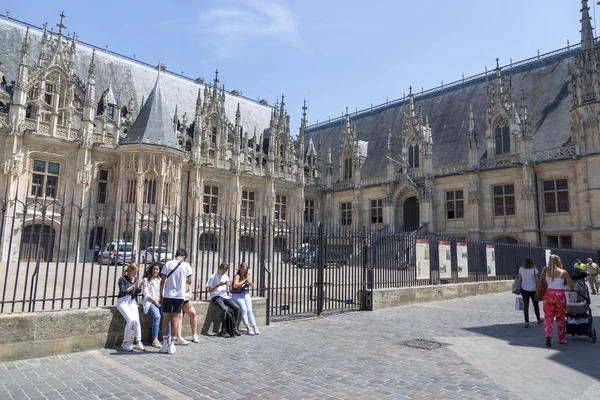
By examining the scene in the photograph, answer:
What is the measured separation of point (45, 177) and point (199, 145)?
31.1 feet

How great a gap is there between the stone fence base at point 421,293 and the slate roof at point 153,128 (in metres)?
18.4

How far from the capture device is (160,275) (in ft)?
23.2

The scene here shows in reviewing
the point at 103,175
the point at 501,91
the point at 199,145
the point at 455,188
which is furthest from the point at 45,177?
the point at 501,91

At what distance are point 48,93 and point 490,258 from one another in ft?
85.0

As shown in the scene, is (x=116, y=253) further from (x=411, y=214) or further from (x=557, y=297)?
(x=411, y=214)

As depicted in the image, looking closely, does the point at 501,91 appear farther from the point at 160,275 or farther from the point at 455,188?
the point at 160,275

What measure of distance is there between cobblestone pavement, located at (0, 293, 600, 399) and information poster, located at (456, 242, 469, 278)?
632 cm

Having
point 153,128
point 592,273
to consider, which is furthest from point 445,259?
point 153,128

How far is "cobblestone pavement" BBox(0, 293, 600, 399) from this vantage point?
4695mm

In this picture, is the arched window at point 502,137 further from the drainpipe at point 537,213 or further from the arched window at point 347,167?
the arched window at point 347,167

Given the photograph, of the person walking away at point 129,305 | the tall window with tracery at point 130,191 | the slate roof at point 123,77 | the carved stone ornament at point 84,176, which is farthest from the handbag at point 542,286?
the slate roof at point 123,77

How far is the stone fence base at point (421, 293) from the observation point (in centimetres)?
1157

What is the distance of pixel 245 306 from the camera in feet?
27.3

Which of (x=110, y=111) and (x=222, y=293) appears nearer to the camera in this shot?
(x=222, y=293)
